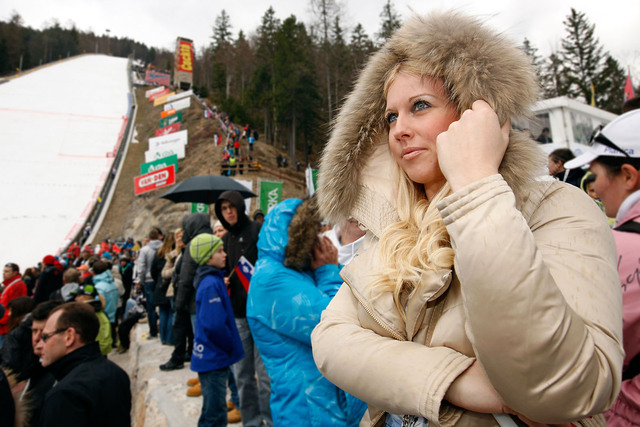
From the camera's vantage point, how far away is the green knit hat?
143 inches

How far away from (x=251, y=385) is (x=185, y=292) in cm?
135

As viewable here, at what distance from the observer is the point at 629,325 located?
4.53ft

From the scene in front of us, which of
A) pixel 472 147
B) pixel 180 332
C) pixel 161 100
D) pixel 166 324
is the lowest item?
pixel 166 324

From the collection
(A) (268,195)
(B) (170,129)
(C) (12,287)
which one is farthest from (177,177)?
(C) (12,287)

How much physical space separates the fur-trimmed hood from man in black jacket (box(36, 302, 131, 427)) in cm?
201

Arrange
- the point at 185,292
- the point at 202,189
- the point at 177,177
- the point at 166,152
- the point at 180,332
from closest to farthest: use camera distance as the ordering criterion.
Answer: the point at 185,292, the point at 180,332, the point at 202,189, the point at 166,152, the point at 177,177

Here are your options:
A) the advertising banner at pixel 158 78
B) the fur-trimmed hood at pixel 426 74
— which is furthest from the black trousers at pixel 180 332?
the advertising banner at pixel 158 78

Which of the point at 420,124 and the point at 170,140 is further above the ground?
the point at 170,140

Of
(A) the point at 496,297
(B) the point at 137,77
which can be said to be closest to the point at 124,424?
(A) the point at 496,297

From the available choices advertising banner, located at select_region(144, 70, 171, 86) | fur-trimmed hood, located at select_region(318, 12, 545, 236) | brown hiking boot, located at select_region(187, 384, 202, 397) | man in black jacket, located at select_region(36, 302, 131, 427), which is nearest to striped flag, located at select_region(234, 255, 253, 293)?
man in black jacket, located at select_region(36, 302, 131, 427)

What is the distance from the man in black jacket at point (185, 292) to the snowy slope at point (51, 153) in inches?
716

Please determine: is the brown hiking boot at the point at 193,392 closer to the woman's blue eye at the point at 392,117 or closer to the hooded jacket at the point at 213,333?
the hooded jacket at the point at 213,333

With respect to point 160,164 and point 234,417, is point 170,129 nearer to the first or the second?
point 160,164

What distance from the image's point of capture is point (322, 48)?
31.0 m
